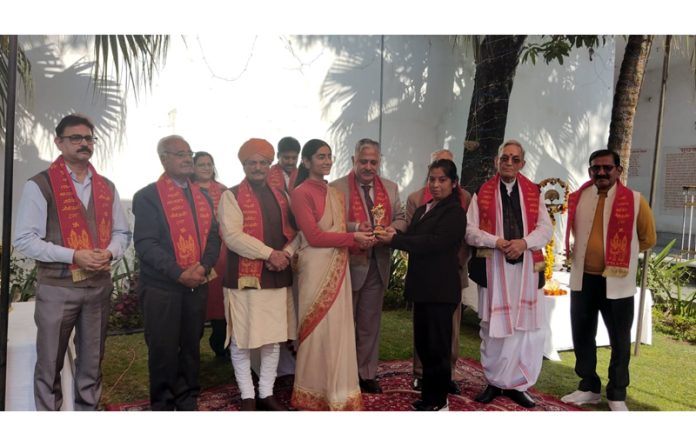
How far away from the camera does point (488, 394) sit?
3.36m

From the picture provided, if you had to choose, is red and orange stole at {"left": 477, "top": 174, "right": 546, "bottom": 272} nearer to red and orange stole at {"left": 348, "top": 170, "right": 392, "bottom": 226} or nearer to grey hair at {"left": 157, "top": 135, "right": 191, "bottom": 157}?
red and orange stole at {"left": 348, "top": 170, "right": 392, "bottom": 226}

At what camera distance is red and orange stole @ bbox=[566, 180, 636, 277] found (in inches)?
128

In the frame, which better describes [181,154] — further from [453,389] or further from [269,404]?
[453,389]

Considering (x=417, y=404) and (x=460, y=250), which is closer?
(x=417, y=404)

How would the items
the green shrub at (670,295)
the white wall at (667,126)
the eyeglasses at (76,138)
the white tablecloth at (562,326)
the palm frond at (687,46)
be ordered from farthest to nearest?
the green shrub at (670,295), the white tablecloth at (562,326), the white wall at (667,126), the palm frond at (687,46), the eyeglasses at (76,138)

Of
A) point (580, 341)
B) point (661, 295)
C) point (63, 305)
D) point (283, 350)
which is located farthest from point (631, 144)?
point (63, 305)

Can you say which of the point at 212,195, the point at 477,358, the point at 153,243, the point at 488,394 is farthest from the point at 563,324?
the point at 153,243

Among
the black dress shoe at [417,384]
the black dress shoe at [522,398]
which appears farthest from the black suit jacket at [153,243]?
the black dress shoe at [522,398]

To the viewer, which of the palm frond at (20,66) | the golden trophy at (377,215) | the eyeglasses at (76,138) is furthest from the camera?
the golden trophy at (377,215)

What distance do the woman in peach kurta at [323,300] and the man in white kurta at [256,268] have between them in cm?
12

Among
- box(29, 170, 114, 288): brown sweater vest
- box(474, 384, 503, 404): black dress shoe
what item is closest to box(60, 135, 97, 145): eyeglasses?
box(29, 170, 114, 288): brown sweater vest

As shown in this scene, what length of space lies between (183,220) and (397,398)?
67.6 inches

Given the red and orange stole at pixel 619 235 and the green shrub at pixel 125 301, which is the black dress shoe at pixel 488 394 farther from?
the green shrub at pixel 125 301

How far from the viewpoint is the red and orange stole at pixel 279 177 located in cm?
324
